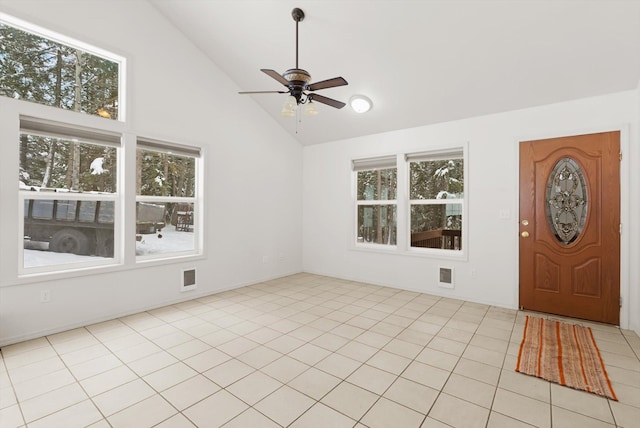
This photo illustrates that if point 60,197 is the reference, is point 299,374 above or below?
below

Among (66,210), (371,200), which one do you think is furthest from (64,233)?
(371,200)

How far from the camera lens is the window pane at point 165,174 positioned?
3.81m

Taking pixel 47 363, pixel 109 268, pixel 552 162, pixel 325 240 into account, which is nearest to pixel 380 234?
pixel 325 240

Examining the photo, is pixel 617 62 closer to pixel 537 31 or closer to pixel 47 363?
pixel 537 31

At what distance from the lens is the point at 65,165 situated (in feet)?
10.6

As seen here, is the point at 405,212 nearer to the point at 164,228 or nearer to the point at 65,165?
the point at 164,228

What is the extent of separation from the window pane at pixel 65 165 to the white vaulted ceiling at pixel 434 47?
1.99 metres

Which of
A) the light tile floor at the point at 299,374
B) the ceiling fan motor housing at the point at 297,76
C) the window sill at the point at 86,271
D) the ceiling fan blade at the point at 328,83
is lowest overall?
the light tile floor at the point at 299,374

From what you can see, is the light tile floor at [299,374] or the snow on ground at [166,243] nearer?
the light tile floor at [299,374]

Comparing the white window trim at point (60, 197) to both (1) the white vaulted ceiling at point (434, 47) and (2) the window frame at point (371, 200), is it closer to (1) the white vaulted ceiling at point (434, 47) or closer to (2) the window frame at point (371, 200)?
(1) the white vaulted ceiling at point (434, 47)

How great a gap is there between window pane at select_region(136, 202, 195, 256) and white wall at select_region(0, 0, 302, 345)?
0.83ft

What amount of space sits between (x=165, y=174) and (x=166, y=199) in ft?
1.10

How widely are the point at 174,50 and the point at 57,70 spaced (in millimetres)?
1324

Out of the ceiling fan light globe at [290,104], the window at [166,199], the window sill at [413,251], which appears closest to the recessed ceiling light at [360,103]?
the ceiling fan light globe at [290,104]
